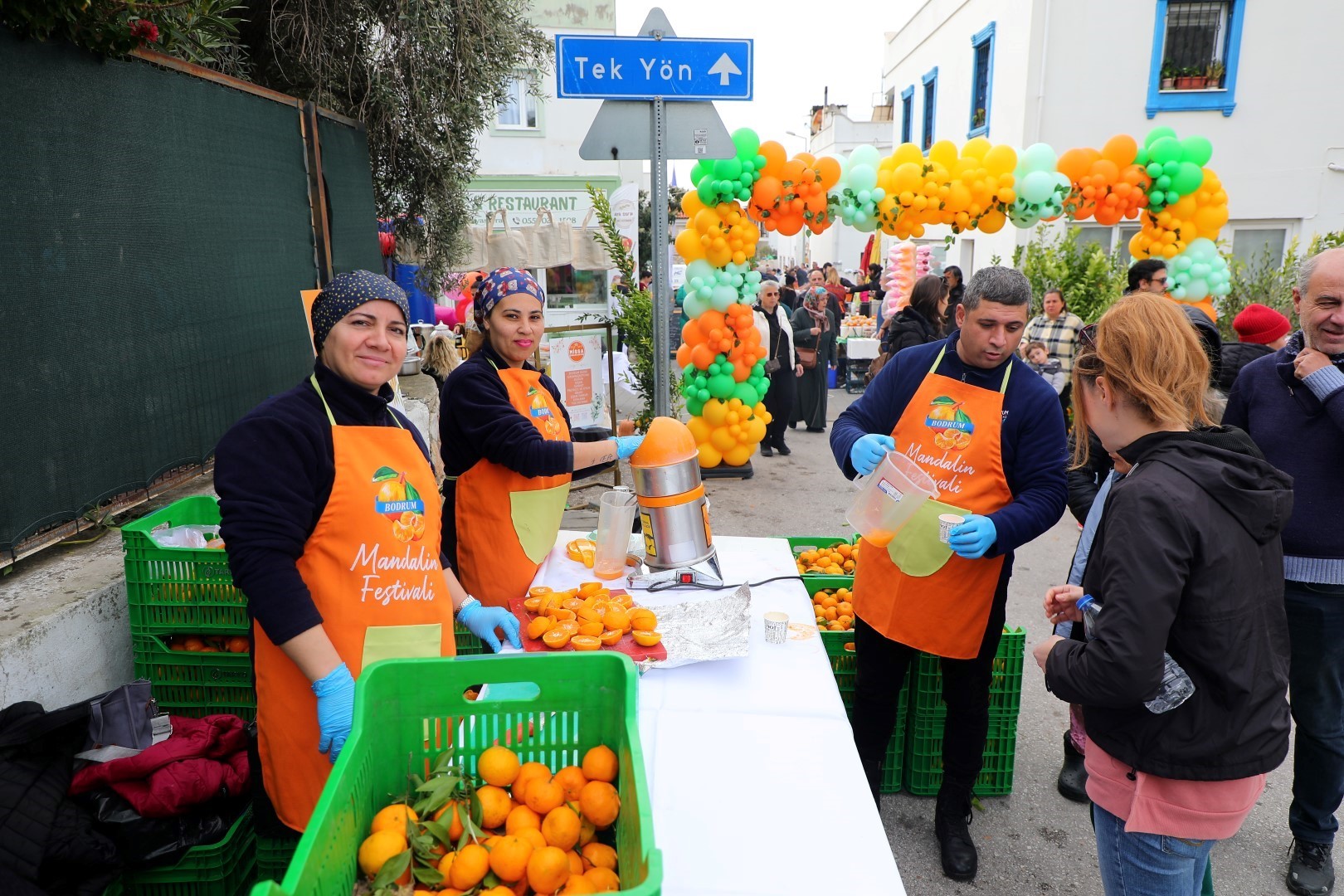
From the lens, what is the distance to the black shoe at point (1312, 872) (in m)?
2.91

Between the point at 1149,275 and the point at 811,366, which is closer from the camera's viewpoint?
the point at 1149,275

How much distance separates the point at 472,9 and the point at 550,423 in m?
4.35

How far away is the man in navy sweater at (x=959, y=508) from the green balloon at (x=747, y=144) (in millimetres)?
4367

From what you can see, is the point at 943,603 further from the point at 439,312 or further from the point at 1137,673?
the point at 439,312

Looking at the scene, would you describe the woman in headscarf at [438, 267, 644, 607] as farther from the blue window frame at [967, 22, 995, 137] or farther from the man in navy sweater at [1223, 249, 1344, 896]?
the blue window frame at [967, 22, 995, 137]

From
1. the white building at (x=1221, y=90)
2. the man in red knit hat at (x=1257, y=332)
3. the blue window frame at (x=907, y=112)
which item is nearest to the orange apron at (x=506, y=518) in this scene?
the man in red knit hat at (x=1257, y=332)

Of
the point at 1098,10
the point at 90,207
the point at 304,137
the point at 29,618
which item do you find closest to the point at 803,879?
the point at 29,618

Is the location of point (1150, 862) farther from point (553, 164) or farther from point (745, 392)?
point (553, 164)

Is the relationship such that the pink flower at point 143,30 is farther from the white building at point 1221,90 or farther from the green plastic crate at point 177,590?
the white building at point 1221,90

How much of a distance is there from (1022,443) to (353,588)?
7.38 ft

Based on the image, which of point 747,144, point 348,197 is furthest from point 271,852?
point 747,144

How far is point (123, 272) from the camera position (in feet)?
10.8

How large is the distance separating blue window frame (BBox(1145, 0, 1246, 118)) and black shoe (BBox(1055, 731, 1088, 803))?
1269 centimetres

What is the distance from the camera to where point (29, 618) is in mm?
2564
